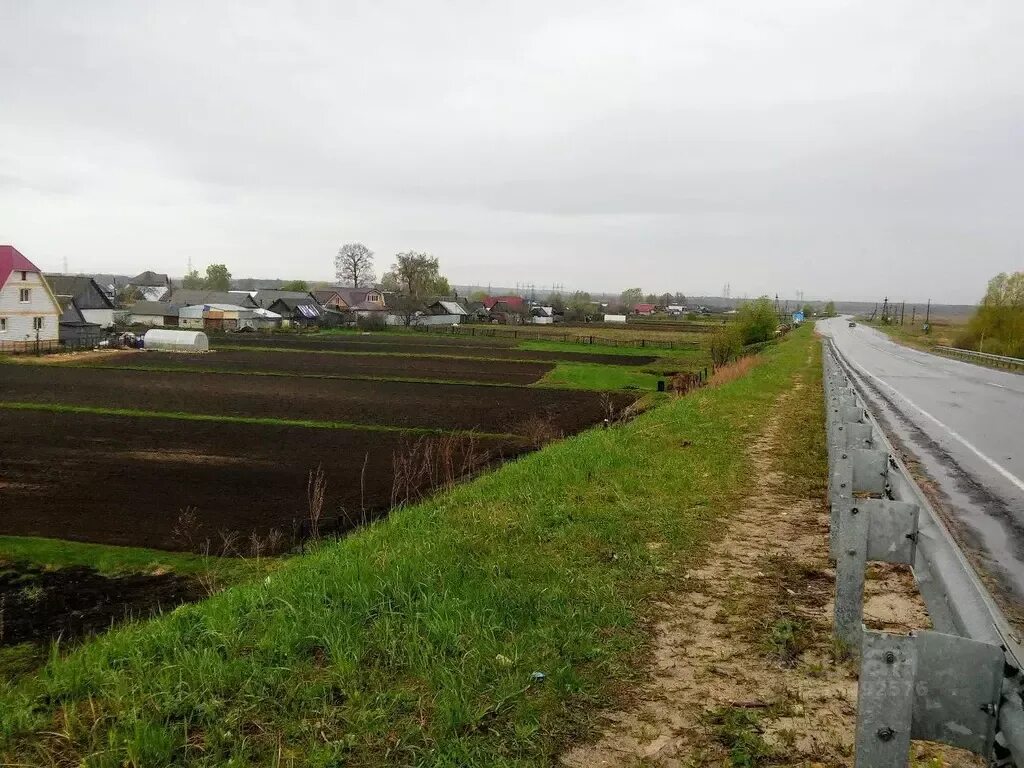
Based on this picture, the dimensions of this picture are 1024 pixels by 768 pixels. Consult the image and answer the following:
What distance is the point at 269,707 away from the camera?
4746 millimetres

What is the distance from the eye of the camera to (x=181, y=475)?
758 inches

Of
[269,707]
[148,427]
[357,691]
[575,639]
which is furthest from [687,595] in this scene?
[148,427]

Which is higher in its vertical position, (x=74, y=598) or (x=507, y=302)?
(x=507, y=302)

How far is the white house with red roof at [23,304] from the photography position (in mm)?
53719

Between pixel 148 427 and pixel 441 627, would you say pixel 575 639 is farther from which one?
pixel 148 427

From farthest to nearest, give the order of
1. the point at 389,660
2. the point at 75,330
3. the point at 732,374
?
the point at 75,330 → the point at 732,374 → the point at 389,660

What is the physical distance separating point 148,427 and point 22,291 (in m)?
38.5

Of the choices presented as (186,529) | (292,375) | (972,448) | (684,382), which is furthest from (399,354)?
(972,448)

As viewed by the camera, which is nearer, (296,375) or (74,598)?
(74,598)

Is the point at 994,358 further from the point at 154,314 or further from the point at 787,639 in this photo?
the point at 154,314

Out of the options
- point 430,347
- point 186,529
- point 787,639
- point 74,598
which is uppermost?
point 787,639

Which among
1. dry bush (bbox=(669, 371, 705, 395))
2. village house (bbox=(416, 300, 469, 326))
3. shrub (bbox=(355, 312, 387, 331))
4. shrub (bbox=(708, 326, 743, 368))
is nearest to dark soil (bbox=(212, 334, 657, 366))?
shrub (bbox=(708, 326, 743, 368))

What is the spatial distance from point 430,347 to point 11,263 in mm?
33703

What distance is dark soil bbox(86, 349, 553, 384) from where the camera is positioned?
46.2 metres
